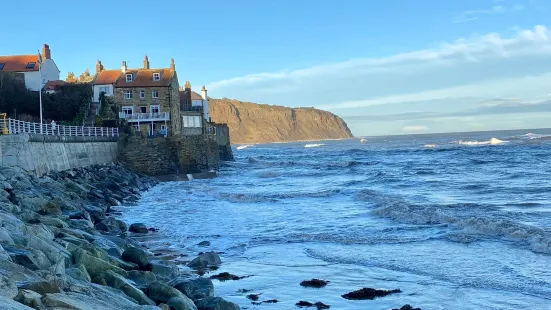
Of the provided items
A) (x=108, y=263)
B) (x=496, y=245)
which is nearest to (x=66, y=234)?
(x=108, y=263)

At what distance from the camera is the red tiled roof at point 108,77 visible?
44.9 meters

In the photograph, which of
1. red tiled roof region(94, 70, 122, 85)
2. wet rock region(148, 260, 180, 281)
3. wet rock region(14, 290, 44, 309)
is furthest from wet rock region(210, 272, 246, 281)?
red tiled roof region(94, 70, 122, 85)

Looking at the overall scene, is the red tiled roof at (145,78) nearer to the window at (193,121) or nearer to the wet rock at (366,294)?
the window at (193,121)

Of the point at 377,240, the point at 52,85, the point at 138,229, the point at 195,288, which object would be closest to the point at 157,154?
the point at 52,85

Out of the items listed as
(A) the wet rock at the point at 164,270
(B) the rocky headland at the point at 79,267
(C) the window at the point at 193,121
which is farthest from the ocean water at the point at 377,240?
(C) the window at the point at 193,121

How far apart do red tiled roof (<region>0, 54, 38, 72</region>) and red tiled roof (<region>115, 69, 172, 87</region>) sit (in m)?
7.20

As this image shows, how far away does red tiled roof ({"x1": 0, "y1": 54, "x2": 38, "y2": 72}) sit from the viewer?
144 feet

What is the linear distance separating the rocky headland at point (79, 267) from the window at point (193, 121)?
2675cm

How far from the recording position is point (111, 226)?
51.3 ft

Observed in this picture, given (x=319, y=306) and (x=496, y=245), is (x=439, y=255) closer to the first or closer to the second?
(x=496, y=245)

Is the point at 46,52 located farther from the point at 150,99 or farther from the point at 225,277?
the point at 225,277

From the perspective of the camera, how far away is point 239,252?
13961mm

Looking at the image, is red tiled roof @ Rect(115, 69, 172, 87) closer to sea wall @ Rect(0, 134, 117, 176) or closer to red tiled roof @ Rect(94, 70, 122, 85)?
red tiled roof @ Rect(94, 70, 122, 85)

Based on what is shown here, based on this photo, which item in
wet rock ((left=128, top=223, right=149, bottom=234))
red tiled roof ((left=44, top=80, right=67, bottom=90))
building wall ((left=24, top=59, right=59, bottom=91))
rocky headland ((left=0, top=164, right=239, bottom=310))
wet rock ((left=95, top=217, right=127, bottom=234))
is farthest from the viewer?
red tiled roof ((left=44, top=80, right=67, bottom=90))
